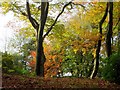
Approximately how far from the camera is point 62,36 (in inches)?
281

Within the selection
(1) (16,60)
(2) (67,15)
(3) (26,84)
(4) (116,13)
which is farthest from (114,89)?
(1) (16,60)

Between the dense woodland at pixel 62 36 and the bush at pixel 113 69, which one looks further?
the dense woodland at pixel 62 36

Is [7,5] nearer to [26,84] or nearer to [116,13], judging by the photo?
[116,13]

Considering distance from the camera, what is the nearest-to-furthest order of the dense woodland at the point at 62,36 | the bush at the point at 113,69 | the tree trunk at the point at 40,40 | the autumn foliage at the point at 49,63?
the bush at the point at 113,69, the tree trunk at the point at 40,40, the dense woodland at the point at 62,36, the autumn foliage at the point at 49,63

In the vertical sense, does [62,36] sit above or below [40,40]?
above

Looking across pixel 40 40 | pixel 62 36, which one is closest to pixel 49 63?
pixel 62 36

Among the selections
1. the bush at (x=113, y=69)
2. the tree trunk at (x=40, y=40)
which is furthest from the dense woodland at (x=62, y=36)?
the bush at (x=113, y=69)

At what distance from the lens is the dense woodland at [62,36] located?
5.63m

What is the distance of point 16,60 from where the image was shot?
8.08 metres

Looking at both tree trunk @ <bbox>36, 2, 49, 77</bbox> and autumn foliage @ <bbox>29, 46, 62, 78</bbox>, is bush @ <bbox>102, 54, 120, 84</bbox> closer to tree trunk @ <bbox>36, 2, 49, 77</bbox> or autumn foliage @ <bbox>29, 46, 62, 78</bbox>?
tree trunk @ <bbox>36, 2, 49, 77</bbox>

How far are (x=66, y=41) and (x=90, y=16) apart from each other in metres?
1.04

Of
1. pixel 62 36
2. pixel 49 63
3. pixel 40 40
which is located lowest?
pixel 49 63

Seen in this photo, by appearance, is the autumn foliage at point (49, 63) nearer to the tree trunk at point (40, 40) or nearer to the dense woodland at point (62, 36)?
the dense woodland at point (62, 36)

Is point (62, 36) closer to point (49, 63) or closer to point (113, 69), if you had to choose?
point (49, 63)
